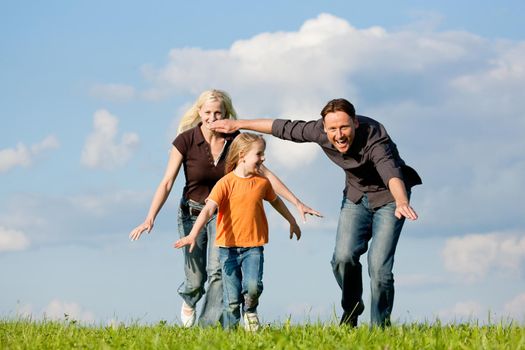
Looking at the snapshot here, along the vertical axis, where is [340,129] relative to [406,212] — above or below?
above

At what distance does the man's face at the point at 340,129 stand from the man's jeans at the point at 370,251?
805 millimetres

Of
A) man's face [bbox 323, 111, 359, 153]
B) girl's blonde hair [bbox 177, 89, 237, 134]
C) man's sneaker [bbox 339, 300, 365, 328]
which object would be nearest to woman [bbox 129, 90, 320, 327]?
girl's blonde hair [bbox 177, 89, 237, 134]

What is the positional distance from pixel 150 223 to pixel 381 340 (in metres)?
3.79

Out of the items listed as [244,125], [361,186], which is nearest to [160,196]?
[244,125]

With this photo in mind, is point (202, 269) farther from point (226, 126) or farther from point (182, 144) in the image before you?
point (226, 126)

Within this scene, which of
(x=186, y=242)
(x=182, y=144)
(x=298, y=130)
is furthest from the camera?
(x=182, y=144)

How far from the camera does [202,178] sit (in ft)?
34.7

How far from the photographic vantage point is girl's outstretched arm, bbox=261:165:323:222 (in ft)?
33.3

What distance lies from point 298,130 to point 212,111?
1129mm

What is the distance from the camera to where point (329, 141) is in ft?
31.7

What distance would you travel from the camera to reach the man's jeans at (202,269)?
1012 centimetres

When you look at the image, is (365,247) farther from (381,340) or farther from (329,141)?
(381,340)

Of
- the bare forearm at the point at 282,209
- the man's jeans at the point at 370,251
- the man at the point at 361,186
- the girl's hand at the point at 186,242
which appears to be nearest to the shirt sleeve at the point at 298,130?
the man at the point at 361,186

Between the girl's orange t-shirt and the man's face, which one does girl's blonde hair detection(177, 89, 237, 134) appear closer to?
the girl's orange t-shirt
